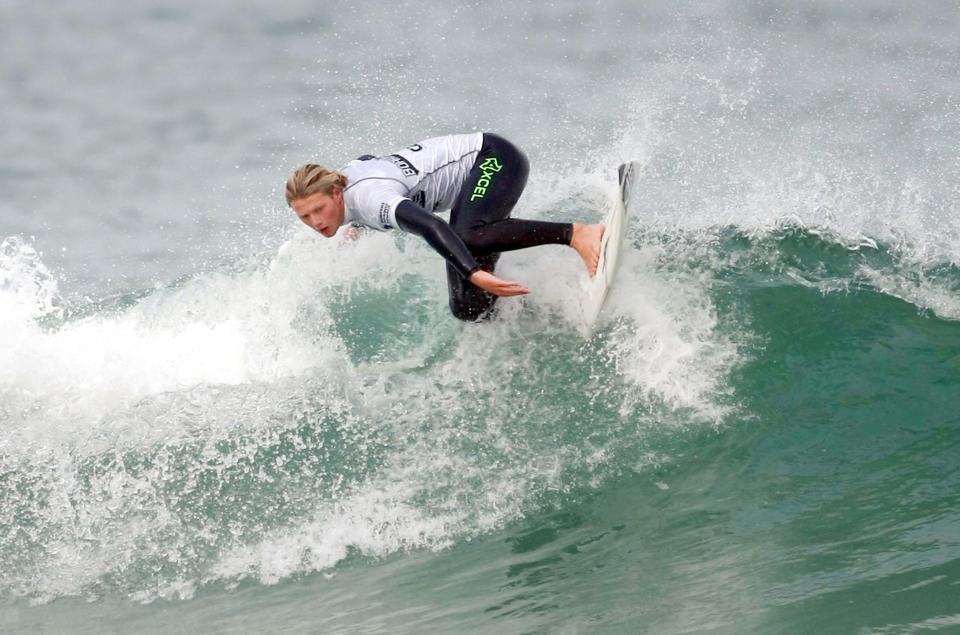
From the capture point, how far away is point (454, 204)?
4.60m

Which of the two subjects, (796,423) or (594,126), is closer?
(796,423)

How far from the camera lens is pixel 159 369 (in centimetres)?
499

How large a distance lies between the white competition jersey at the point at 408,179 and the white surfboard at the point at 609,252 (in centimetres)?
70

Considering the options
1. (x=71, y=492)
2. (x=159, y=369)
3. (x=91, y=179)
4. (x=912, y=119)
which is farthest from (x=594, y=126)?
(x=71, y=492)

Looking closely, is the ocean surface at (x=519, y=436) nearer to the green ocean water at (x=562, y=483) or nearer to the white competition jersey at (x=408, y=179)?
the green ocean water at (x=562, y=483)

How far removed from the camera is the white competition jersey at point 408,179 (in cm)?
415

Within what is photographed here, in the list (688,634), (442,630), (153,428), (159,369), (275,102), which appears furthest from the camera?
(275,102)

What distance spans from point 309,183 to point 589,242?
1.21 m

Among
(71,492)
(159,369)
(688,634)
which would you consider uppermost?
→ (159,369)

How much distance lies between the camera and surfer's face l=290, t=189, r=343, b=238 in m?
4.12

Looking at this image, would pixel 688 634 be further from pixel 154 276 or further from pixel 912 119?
pixel 912 119

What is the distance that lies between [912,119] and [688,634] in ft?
27.1

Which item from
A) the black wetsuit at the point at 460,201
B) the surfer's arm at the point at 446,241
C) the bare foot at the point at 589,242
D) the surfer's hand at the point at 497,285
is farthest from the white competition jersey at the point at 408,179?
the bare foot at the point at 589,242

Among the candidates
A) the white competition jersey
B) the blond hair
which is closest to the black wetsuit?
the white competition jersey
